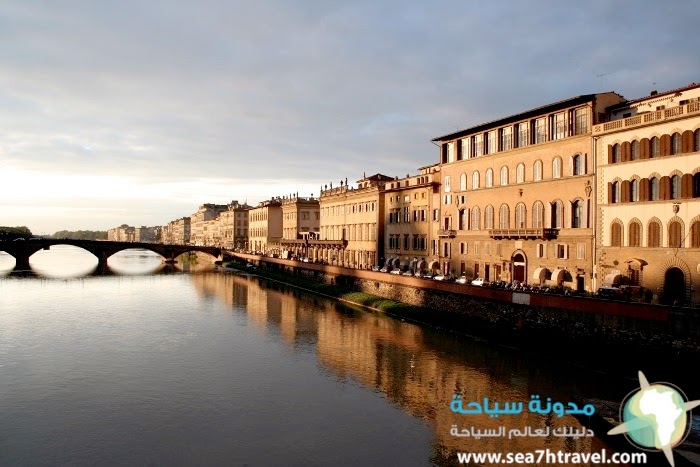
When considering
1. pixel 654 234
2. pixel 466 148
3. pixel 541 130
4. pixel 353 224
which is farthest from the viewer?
pixel 353 224

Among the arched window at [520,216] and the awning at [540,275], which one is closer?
the awning at [540,275]

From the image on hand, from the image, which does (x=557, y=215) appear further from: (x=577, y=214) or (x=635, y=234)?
(x=635, y=234)

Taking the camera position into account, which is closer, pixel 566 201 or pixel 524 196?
pixel 566 201

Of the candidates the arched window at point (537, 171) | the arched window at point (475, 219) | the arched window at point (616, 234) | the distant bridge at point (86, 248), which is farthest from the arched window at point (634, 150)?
the distant bridge at point (86, 248)

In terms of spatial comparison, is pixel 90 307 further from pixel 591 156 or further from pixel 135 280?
pixel 591 156

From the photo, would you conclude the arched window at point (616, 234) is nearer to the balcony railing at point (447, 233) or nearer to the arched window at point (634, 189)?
the arched window at point (634, 189)

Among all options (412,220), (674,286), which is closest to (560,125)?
(674,286)

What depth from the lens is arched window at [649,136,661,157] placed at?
3369 cm

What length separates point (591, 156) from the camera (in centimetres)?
3925

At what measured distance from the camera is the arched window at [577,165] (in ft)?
132

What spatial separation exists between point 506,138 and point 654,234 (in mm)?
17616

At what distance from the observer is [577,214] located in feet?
134

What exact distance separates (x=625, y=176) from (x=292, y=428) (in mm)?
27668

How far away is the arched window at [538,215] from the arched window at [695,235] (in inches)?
512
